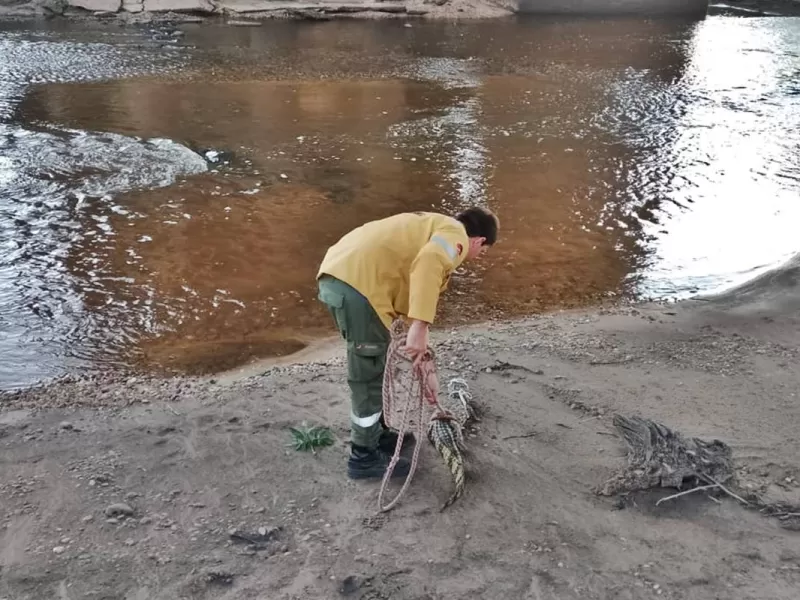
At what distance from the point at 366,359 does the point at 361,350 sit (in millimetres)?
62

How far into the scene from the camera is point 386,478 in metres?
3.34

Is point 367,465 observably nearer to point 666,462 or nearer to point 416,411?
point 416,411

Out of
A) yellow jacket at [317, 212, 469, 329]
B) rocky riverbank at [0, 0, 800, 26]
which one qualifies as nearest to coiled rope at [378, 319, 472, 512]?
yellow jacket at [317, 212, 469, 329]

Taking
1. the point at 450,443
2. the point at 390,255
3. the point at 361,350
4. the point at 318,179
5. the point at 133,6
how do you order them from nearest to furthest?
1. the point at 390,255
2. the point at 361,350
3. the point at 450,443
4. the point at 318,179
5. the point at 133,6

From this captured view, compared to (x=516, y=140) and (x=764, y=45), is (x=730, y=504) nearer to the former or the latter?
(x=516, y=140)

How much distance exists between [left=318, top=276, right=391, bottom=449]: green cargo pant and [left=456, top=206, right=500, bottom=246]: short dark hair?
0.51m

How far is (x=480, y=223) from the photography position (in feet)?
10.4

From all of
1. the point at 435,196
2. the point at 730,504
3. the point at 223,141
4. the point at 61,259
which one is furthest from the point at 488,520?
the point at 223,141

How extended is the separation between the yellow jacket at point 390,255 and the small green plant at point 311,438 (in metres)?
0.83

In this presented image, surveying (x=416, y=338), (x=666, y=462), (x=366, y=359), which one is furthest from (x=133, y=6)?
(x=666, y=462)

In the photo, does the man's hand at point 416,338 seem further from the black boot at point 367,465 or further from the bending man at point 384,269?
the black boot at point 367,465

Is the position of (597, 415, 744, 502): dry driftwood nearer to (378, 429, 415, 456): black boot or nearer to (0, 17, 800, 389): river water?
(378, 429, 415, 456): black boot

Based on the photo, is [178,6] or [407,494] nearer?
[407,494]

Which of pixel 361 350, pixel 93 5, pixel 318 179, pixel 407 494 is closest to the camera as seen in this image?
pixel 361 350
